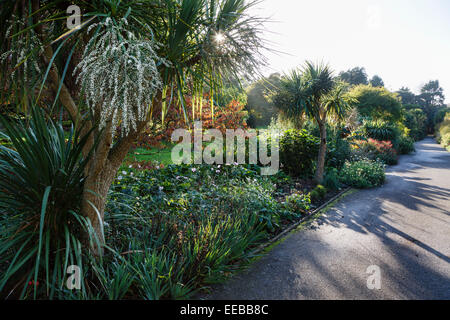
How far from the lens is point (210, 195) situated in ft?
15.0

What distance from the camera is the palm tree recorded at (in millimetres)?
6738

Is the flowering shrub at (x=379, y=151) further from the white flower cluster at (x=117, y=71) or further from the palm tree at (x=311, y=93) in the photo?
the white flower cluster at (x=117, y=71)

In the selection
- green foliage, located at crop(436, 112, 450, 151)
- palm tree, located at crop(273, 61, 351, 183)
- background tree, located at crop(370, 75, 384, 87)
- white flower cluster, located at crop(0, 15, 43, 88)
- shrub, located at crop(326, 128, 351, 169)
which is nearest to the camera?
white flower cluster, located at crop(0, 15, 43, 88)

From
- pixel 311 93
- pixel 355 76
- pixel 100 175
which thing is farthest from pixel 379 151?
pixel 355 76

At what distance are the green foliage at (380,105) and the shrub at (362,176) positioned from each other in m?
16.4

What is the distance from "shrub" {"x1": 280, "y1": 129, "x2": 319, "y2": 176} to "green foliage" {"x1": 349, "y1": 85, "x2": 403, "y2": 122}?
17915 mm

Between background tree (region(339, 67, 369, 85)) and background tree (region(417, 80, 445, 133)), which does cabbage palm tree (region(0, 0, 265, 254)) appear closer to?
background tree (region(339, 67, 369, 85))

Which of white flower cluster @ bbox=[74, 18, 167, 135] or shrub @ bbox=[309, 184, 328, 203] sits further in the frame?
shrub @ bbox=[309, 184, 328, 203]

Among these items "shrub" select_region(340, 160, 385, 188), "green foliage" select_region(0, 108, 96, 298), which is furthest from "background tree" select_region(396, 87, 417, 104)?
"green foliage" select_region(0, 108, 96, 298)

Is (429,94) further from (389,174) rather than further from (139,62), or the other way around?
(139,62)

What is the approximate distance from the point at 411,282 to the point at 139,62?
145 inches

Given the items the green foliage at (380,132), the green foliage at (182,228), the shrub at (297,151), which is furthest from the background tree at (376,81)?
the green foliage at (182,228)

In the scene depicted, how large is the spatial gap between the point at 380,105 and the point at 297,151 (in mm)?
19922
